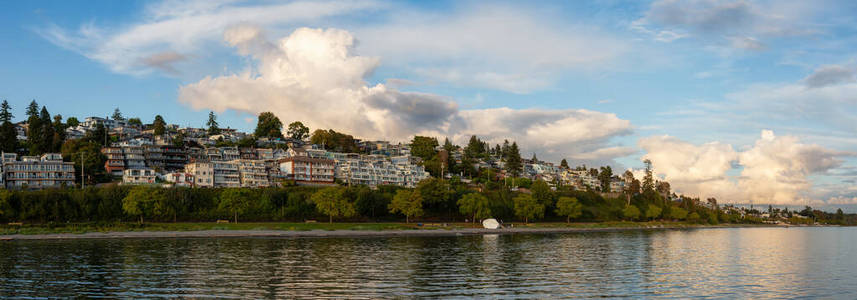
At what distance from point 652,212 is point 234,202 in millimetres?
131294

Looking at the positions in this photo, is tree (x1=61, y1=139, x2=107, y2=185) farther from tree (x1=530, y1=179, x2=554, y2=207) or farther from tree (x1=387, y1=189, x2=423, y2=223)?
tree (x1=530, y1=179, x2=554, y2=207)

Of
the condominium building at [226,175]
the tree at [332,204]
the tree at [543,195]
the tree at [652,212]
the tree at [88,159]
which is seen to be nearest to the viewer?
the tree at [332,204]

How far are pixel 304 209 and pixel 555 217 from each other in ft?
236

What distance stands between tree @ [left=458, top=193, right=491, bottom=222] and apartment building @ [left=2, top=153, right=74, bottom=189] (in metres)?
93.4

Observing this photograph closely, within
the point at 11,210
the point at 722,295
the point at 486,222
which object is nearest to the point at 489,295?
the point at 722,295

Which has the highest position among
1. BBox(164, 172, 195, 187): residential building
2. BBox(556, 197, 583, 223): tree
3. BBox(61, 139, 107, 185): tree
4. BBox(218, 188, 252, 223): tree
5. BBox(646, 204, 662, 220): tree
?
BBox(61, 139, 107, 185): tree

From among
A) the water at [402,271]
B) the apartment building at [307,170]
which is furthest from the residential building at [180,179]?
the water at [402,271]

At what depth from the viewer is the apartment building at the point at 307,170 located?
167 meters

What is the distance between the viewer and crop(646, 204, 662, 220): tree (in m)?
188

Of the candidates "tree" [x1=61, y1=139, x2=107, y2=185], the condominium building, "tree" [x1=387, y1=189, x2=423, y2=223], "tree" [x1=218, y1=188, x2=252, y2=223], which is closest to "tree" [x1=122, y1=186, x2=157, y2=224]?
"tree" [x1=218, y1=188, x2=252, y2=223]

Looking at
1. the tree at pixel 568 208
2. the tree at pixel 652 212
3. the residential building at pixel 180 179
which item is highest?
the residential building at pixel 180 179

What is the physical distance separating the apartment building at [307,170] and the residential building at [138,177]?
35.2m

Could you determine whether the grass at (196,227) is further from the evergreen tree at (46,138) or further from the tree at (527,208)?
the evergreen tree at (46,138)

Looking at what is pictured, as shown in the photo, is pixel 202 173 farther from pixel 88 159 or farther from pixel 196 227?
pixel 196 227
